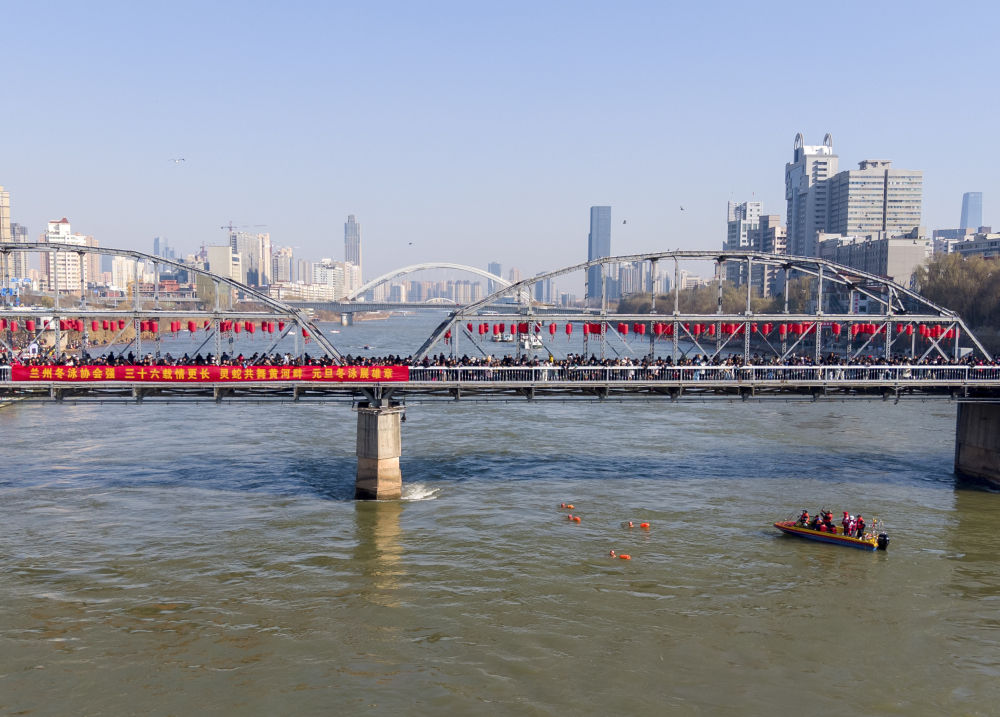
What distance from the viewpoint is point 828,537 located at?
39.7m

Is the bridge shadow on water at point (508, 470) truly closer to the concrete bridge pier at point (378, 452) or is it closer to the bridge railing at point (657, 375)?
the concrete bridge pier at point (378, 452)

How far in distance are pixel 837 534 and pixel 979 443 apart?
2093 centimetres

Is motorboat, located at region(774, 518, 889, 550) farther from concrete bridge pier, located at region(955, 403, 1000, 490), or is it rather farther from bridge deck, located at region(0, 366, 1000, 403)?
concrete bridge pier, located at region(955, 403, 1000, 490)

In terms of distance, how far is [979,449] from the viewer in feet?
175

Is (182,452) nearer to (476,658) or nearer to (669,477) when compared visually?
(669,477)

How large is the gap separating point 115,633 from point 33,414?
6244 cm

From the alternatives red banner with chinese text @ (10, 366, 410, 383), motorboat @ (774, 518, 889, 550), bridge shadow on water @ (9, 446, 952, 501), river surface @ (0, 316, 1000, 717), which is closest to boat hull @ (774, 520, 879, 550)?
motorboat @ (774, 518, 889, 550)

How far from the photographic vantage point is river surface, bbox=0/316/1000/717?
26016mm

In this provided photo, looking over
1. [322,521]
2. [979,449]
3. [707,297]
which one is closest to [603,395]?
[322,521]

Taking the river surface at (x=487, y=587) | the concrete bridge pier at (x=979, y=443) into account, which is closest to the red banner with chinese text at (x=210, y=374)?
the river surface at (x=487, y=587)

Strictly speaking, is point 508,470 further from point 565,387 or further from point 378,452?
point 378,452

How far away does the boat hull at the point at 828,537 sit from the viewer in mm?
38875

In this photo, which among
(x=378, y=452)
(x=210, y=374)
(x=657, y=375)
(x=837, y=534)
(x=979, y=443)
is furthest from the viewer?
(x=979, y=443)

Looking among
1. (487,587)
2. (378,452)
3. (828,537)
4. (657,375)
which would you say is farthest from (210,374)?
(828,537)
